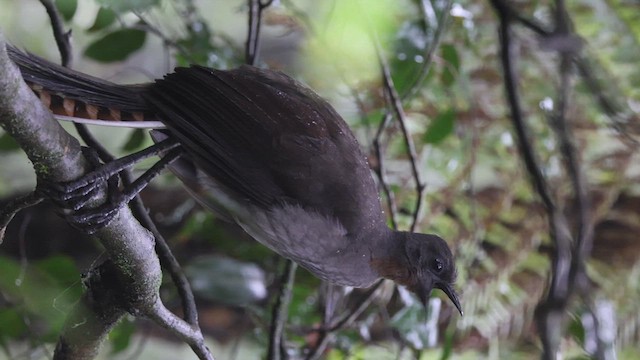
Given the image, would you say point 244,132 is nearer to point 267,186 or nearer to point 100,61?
point 267,186

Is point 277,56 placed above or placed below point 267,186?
below

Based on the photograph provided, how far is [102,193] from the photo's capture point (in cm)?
104

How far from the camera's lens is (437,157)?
2.49 meters

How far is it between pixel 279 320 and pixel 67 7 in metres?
0.68

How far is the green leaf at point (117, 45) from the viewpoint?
1.70 metres

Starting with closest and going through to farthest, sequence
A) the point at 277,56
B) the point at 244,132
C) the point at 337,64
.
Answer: the point at 244,132, the point at 337,64, the point at 277,56

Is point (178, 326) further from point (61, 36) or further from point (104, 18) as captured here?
point (104, 18)

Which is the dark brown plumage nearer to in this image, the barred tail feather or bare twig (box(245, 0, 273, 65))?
the barred tail feather

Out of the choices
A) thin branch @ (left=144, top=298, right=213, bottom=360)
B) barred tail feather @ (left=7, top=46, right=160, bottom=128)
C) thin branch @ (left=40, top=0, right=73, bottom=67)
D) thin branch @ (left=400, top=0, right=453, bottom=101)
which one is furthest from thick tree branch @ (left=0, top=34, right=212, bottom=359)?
thin branch @ (left=400, top=0, right=453, bottom=101)

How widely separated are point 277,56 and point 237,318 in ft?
3.35

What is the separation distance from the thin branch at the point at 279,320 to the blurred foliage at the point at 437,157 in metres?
0.12

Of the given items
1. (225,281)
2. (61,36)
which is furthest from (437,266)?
(61,36)

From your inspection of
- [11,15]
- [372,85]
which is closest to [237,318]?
[372,85]

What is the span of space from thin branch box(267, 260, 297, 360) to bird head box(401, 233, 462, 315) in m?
0.23
